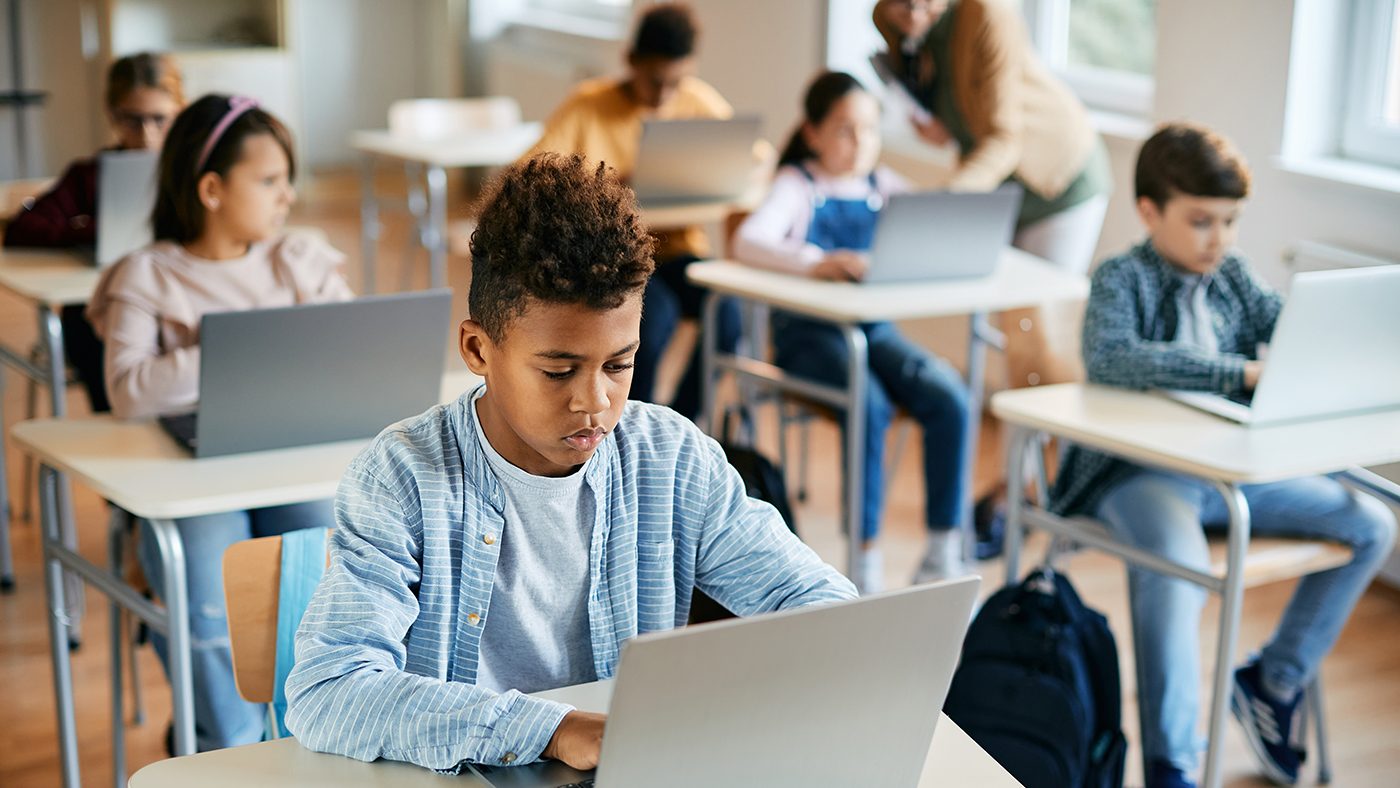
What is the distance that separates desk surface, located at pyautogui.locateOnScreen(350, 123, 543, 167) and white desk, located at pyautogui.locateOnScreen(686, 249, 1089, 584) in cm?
153

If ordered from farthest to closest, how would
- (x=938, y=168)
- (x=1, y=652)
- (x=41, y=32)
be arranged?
(x=41, y=32) → (x=938, y=168) → (x=1, y=652)

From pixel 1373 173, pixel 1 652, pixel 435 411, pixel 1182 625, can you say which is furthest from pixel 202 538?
pixel 1373 173

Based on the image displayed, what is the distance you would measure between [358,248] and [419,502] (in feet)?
17.3

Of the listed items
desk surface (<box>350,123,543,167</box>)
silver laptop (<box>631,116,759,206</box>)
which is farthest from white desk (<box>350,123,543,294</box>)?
silver laptop (<box>631,116,759,206</box>)

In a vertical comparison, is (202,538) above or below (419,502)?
below

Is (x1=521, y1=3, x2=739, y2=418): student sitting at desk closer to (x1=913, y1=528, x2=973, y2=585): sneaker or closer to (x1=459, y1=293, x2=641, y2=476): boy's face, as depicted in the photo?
(x1=913, y1=528, x2=973, y2=585): sneaker

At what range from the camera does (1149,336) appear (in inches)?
95.3

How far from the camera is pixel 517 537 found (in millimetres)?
1314

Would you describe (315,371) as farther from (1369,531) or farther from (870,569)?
(1369,531)

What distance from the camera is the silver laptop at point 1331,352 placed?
203 cm

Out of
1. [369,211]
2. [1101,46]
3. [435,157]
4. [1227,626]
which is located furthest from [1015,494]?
[369,211]

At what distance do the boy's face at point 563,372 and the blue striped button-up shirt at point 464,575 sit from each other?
0.19 feet

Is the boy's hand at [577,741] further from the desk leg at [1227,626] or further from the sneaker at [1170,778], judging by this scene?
the sneaker at [1170,778]

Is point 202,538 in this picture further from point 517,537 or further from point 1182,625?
point 1182,625
